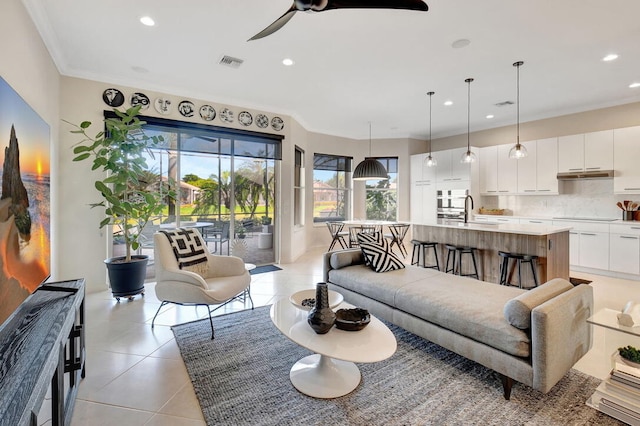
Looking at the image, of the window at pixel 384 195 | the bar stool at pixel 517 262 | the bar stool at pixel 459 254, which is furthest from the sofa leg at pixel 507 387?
the window at pixel 384 195

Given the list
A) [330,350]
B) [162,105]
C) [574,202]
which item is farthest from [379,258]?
[574,202]

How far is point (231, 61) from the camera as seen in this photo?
3738 millimetres

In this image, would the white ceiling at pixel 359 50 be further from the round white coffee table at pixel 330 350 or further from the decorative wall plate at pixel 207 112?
the round white coffee table at pixel 330 350

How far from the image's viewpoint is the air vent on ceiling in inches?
144

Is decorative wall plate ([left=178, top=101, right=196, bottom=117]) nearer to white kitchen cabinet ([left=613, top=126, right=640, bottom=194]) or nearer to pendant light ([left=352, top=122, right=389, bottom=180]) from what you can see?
pendant light ([left=352, top=122, right=389, bottom=180])

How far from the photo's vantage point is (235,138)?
17.3 feet

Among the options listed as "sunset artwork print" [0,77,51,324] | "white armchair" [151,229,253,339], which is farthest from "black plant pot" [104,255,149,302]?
"sunset artwork print" [0,77,51,324]

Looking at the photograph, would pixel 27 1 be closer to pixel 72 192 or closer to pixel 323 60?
pixel 72 192

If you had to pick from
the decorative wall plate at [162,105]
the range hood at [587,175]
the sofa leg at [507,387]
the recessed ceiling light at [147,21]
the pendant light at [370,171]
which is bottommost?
the sofa leg at [507,387]

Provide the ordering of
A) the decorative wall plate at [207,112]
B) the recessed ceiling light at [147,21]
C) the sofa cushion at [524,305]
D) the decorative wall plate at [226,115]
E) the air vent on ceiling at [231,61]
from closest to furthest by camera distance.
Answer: the sofa cushion at [524,305], the recessed ceiling light at [147,21], the air vent on ceiling at [231,61], the decorative wall plate at [207,112], the decorative wall plate at [226,115]

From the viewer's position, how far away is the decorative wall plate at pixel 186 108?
4.70 meters

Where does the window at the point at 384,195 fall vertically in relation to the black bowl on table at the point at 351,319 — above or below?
above

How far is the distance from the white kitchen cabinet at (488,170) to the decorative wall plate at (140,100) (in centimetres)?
655

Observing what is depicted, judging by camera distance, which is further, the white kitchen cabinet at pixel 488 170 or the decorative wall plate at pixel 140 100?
the white kitchen cabinet at pixel 488 170
